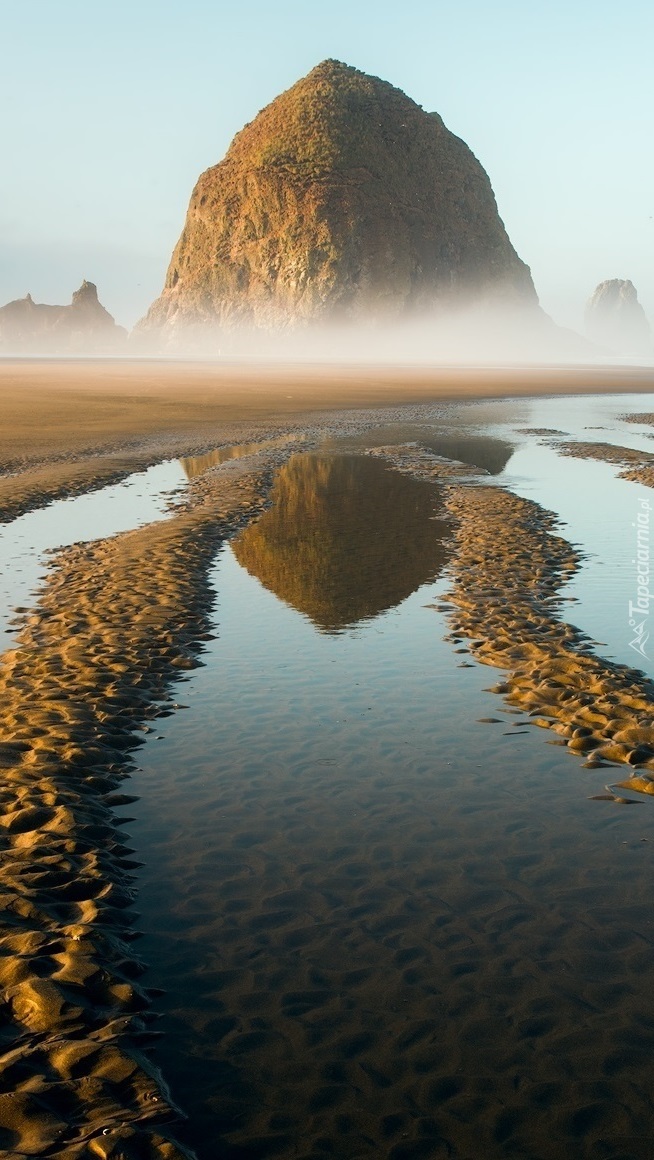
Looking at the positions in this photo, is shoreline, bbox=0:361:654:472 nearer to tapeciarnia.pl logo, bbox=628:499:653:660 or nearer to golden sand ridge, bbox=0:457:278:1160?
golden sand ridge, bbox=0:457:278:1160

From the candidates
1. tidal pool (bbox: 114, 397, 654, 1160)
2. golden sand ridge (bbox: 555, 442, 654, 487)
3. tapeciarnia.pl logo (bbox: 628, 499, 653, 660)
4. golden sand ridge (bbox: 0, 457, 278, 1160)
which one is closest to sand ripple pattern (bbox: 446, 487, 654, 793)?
tidal pool (bbox: 114, 397, 654, 1160)

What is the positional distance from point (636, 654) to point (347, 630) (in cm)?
409

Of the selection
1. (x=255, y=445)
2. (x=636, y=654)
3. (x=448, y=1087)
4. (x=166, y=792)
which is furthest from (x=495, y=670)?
(x=255, y=445)

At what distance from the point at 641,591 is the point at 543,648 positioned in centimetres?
454

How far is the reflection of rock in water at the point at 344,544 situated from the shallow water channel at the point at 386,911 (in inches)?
62.2

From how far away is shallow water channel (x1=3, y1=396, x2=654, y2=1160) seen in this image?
5523 mm

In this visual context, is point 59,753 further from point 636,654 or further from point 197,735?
point 636,654

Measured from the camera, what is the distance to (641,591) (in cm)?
1714

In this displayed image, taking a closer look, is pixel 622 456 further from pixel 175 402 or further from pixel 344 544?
pixel 175 402

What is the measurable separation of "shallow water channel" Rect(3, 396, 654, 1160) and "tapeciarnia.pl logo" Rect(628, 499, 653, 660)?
0.96 ft

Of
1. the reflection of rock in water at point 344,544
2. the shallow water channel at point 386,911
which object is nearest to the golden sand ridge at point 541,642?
the shallow water channel at point 386,911

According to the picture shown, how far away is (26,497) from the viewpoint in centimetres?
2633

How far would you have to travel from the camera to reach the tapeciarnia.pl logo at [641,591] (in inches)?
565

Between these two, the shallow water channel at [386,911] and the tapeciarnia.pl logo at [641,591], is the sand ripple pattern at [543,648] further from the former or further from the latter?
the tapeciarnia.pl logo at [641,591]
